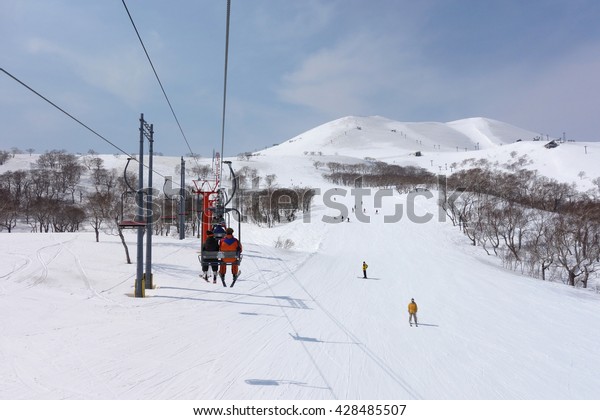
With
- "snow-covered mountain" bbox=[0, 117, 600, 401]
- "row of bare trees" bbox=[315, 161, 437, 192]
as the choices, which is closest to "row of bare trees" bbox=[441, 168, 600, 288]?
"snow-covered mountain" bbox=[0, 117, 600, 401]

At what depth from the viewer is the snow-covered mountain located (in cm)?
988

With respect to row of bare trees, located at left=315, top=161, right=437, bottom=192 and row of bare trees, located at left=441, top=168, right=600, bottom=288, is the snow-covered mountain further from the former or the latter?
row of bare trees, located at left=315, top=161, right=437, bottom=192

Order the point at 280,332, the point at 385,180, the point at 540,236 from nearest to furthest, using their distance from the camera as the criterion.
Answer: the point at 280,332 → the point at 540,236 → the point at 385,180

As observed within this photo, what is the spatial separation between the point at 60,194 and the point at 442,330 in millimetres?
118031

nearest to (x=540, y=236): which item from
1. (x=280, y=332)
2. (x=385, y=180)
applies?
(x=280, y=332)

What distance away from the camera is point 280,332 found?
15062mm

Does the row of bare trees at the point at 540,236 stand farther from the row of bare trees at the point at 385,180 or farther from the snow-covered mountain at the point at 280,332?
the row of bare trees at the point at 385,180

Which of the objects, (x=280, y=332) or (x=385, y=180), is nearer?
(x=280, y=332)

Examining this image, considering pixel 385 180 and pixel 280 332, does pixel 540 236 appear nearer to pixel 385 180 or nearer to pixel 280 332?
pixel 280 332

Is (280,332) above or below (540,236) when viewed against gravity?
below

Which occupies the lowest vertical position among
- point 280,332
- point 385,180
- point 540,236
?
point 280,332

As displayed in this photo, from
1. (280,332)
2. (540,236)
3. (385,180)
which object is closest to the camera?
(280,332)

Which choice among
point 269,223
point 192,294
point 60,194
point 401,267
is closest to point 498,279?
point 401,267
